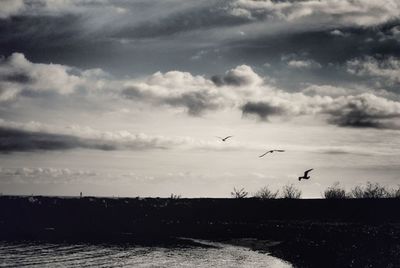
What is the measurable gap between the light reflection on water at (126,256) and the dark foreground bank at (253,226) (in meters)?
3.57

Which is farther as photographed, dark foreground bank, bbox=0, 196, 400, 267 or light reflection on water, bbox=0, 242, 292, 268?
dark foreground bank, bbox=0, 196, 400, 267

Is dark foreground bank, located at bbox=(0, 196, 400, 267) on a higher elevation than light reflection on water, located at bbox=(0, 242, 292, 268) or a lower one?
higher

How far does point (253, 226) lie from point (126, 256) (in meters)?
39.3

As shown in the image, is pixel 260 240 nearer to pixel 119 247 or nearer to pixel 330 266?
pixel 119 247

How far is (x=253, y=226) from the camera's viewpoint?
268 feet

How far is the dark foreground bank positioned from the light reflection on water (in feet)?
11.7

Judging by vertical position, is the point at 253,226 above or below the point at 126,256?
above

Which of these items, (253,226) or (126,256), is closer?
(126,256)

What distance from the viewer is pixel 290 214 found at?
359 feet

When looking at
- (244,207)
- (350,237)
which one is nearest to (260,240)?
(350,237)

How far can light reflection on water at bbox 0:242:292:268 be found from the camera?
41.6 metres

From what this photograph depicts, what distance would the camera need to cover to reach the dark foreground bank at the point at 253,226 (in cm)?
4294

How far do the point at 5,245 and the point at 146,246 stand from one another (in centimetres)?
1655

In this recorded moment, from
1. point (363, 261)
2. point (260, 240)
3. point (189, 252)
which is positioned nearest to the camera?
point (363, 261)
